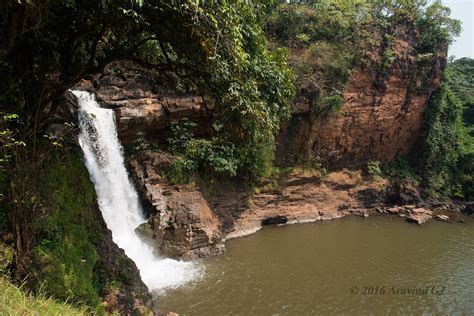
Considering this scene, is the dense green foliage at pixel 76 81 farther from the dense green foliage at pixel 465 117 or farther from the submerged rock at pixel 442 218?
the dense green foliage at pixel 465 117

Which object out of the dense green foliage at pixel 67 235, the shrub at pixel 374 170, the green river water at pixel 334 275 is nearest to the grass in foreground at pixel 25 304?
the dense green foliage at pixel 67 235

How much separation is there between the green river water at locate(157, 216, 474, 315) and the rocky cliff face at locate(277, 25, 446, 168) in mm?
4475

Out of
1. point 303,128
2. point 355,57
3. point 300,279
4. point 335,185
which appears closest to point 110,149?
point 300,279

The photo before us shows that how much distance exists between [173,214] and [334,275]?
5.46 m

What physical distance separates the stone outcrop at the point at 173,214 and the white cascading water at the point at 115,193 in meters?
0.40

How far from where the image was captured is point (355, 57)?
1823 centimetres

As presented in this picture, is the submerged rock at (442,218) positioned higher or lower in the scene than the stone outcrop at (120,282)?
lower

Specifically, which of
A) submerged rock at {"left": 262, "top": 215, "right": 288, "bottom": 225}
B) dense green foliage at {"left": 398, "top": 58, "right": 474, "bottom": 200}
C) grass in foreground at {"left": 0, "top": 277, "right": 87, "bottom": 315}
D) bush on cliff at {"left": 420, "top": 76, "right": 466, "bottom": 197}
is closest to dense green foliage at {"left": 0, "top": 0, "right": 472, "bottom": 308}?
grass in foreground at {"left": 0, "top": 277, "right": 87, "bottom": 315}

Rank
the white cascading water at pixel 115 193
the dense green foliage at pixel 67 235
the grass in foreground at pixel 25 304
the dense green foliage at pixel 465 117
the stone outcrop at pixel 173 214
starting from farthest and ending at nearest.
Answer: the dense green foliage at pixel 465 117
the stone outcrop at pixel 173 214
the white cascading water at pixel 115 193
the dense green foliage at pixel 67 235
the grass in foreground at pixel 25 304

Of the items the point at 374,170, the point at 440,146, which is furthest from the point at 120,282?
the point at 440,146

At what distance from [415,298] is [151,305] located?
737 centimetres

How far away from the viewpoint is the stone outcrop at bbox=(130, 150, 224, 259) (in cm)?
1106

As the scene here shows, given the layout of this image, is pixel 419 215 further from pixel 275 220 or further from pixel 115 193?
pixel 115 193

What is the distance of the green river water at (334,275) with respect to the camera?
29.1 ft
